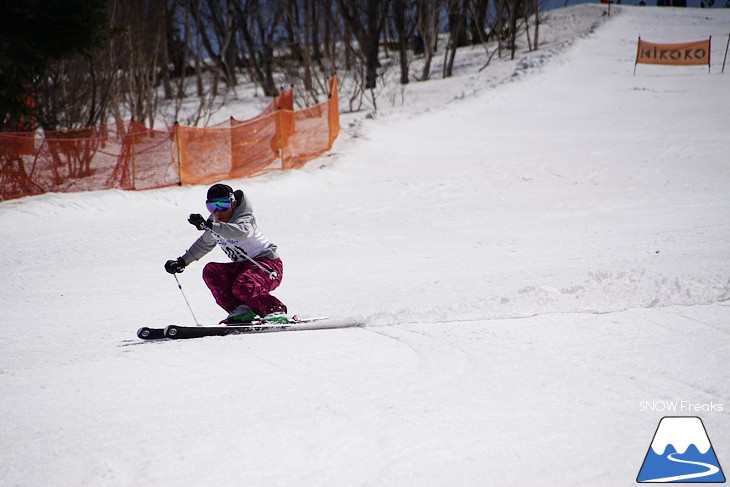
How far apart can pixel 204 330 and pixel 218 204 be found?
112 cm

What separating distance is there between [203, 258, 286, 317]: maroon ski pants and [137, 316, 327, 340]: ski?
0.63ft

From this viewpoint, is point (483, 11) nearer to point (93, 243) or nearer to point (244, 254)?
point (93, 243)

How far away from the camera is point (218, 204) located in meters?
5.06

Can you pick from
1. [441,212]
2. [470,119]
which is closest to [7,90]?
[441,212]

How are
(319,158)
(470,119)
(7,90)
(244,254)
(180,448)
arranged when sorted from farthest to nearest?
(470,119) < (319,158) < (7,90) < (244,254) < (180,448)

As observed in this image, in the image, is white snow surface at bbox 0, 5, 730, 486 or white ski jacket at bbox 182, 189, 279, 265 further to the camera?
white ski jacket at bbox 182, 189, 279, 265

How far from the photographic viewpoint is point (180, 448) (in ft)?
10.1

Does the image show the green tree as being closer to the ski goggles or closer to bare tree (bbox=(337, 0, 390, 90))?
the ski goggles

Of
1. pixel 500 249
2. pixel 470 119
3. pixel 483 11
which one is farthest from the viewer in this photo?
pixel 483 11

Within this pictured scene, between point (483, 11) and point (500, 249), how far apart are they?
126 feet

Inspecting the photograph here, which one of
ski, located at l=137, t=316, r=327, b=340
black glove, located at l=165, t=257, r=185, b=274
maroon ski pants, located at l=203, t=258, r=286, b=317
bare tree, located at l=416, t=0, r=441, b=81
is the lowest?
ski, located at l=137, t=316, r=327, b=340

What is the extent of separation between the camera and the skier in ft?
17.3

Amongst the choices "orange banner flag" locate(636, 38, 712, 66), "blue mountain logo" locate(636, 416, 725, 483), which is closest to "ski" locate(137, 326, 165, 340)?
"blue mountain logo" locate(636, 416, 725, 483)

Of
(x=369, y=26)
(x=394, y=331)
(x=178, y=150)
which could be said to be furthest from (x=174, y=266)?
(x=369, y=26)
